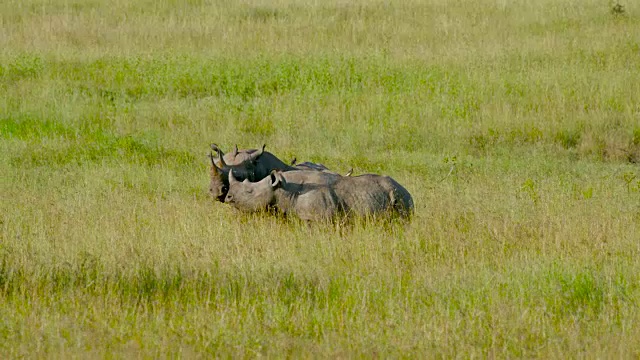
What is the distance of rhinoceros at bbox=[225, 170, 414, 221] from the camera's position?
9859 millimetres

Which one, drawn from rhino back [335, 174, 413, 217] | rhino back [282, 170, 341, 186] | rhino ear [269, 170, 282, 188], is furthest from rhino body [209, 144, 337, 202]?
rhino ear [269, 170, 282, 188]

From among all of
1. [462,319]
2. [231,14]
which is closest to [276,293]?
[462,319]

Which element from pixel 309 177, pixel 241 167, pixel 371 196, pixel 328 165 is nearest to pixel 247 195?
pixel 309 177

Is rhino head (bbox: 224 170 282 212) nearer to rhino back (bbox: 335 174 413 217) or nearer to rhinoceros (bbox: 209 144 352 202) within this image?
rhinoceros (bbox: 209 144 352 202)

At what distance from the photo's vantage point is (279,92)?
19062 mm

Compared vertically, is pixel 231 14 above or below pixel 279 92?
above

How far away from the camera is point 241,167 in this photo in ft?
36.0

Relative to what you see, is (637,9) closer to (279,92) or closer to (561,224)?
(279,92)

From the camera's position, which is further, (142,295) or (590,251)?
(590,251)

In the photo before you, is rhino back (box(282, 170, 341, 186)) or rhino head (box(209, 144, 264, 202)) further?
rhino head (box(209, 144, 264, 202))

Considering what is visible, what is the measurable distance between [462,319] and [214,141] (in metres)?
9.55

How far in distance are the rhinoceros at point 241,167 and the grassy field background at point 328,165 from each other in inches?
15.1

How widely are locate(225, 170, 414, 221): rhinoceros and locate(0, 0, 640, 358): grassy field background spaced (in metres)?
0.19

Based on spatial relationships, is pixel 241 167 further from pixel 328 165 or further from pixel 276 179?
pixel 328 165
